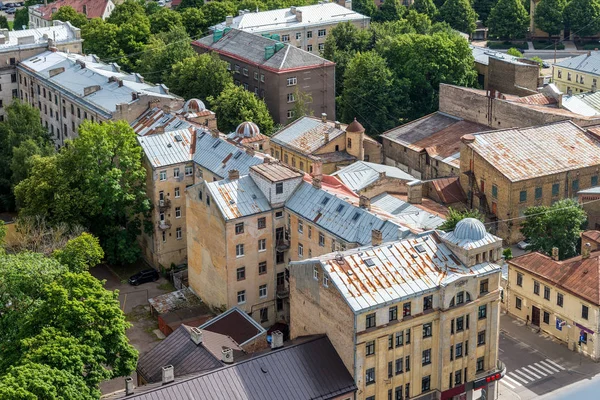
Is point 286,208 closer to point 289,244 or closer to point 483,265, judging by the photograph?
point 289,244

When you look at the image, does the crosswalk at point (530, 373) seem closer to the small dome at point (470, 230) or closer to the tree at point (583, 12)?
the small dome at point (470, 230)

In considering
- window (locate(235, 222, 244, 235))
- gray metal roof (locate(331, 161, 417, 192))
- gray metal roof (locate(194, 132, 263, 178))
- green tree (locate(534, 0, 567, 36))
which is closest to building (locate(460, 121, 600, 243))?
gray metal roof (locate(331, 161, 417, 192))

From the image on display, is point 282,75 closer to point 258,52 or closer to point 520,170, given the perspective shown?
point 258,52

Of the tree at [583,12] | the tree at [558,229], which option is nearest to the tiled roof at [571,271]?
the tree at [558,229]

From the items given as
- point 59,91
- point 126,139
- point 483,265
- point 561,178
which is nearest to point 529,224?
point 561,178

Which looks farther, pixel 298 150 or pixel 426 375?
pixel 298 150

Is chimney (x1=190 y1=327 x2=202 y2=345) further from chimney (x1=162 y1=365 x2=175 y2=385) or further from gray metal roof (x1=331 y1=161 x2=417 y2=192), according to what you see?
gray metal roof (x1=331 y1=161 x2=417 y2=192)
